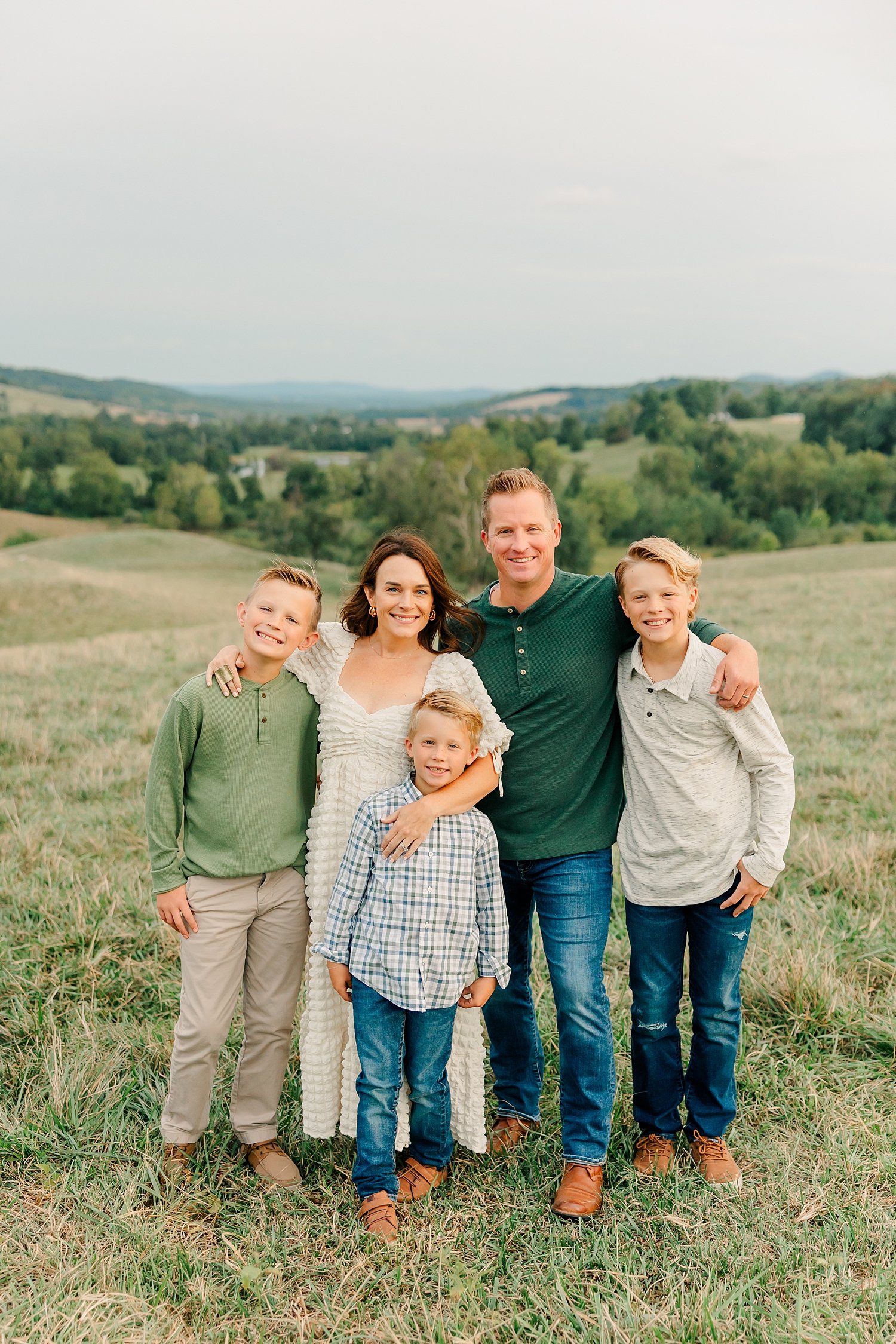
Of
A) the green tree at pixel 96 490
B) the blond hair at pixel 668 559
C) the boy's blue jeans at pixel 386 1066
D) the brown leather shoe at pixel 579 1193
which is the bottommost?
the green tree at pixel 96 490

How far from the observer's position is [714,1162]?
307cm

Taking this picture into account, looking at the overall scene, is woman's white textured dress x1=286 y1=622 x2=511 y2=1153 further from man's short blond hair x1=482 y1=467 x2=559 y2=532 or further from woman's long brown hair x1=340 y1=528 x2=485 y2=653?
man's short blond hair x1=482 y1=467 x2=559 y2=532

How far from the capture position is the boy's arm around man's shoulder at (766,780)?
292 centimetres

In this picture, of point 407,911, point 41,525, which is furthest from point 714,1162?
point 41,525

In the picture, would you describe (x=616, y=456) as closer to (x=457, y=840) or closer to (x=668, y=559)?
(x=668, y=559)

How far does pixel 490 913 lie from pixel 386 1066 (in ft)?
1.84

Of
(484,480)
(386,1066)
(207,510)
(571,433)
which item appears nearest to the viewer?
(386,1066)

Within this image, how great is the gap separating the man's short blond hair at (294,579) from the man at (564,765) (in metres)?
0.56

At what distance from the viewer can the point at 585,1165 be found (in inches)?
118

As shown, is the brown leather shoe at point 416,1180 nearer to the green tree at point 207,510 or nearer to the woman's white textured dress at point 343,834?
the woman's white textured dress at point 343,834

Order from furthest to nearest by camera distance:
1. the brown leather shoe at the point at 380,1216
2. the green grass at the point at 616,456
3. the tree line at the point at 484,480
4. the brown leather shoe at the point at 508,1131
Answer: the green grass at the point at 616,456 < the tree line at the point at 484,480 < the brown leather shoe at the point at 508,1131 < the brown leather shoe at the point at 380,1216

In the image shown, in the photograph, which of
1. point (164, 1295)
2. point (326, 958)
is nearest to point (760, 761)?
point (326, 958)

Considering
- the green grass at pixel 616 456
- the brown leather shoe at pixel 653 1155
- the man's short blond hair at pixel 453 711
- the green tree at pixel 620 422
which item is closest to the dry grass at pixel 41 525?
the green grass at pixel 616 456

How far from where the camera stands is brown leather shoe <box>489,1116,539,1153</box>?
3.31 meters
